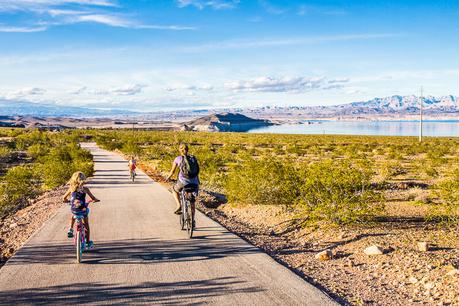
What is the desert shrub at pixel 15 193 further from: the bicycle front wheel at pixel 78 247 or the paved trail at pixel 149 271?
the bicycle front wheel at pixel 78 247

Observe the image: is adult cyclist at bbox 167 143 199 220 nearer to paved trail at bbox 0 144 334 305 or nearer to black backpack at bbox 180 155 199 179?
black backpack at bbox 180 155 199 179

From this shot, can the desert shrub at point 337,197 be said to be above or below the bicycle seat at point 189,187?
below

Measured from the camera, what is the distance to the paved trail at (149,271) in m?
6.19

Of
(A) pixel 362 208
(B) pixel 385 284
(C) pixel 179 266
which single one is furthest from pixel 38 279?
(A) pixel 362 208

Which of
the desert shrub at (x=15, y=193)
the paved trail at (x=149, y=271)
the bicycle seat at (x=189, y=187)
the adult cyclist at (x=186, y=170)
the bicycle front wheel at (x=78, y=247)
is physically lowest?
the desert shrub at (x=15, y=193)

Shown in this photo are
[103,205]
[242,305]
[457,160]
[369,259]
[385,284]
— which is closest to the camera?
[242,305]

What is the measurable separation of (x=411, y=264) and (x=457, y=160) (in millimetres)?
33232

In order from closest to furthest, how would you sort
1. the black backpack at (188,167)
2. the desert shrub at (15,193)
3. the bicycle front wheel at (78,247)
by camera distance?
the bicycle front wheel at (78,247)
the black backpack at (188,167)
the desert shrub at (15,193)

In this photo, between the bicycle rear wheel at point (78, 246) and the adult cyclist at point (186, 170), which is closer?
the bicycle rear wheel at point (78, 246)

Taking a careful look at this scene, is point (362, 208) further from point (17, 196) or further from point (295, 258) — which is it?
point (17, 196)

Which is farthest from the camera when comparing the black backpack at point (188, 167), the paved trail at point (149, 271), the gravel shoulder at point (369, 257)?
the black backpack at point (188, 167)

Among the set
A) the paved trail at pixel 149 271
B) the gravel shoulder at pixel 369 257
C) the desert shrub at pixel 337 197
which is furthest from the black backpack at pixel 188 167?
the desert shrub at pixel 337 197

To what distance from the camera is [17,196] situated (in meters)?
18.1

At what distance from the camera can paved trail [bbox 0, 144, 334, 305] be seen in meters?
6.19
